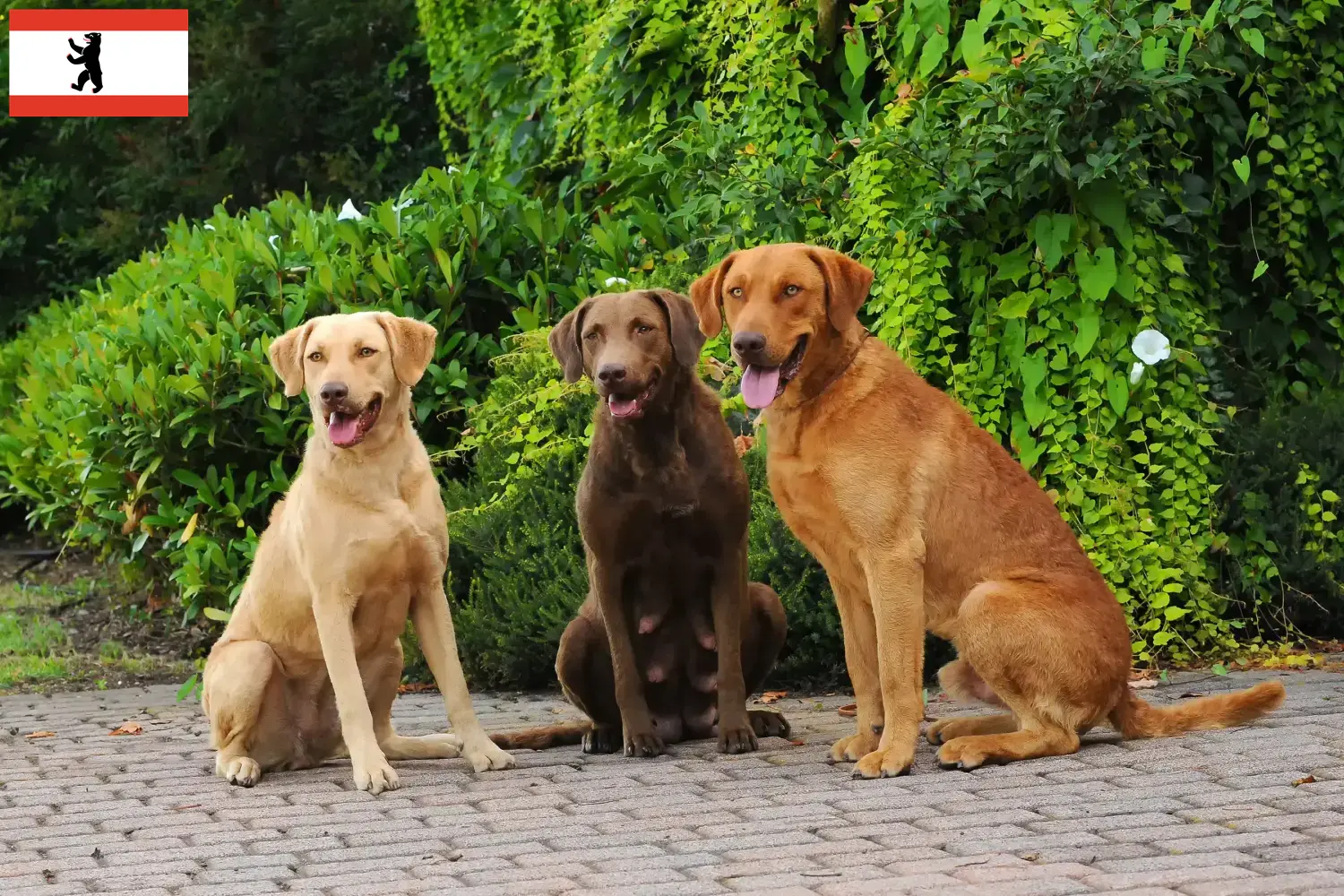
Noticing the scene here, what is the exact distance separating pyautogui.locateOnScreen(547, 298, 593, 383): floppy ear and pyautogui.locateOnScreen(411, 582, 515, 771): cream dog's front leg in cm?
93

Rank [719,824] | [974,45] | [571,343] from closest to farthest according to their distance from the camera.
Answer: [719,824]
[571,343]
[974,45]

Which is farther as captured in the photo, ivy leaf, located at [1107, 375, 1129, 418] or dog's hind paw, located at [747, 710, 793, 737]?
ivy leaf, located at [1107, 375, 1129, 418]

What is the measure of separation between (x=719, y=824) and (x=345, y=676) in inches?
61.2

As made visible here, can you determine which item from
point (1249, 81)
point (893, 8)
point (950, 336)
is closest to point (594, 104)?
point (893, 8)

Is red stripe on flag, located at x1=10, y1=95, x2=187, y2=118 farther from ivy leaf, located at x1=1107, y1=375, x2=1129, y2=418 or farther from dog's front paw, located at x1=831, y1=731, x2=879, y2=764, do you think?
dog's front paw, located at x1=831, y1=731, x2=879, y2=764

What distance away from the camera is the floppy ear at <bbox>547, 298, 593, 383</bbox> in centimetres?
582

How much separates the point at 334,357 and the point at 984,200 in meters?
3.05

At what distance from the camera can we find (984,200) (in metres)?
6.95

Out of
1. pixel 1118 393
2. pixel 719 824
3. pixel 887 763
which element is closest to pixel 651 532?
pixel 887 763

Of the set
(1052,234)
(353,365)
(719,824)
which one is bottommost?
(719,824)

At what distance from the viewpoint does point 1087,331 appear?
6.91 m

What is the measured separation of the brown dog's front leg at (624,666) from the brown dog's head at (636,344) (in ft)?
2.01

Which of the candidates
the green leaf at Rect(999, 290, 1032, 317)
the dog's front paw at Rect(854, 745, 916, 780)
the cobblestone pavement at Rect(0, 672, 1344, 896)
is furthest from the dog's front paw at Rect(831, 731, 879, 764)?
the green leaf at Rect(999, 290, 1032, 317)

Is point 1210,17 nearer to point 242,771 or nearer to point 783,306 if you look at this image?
point 783,306
